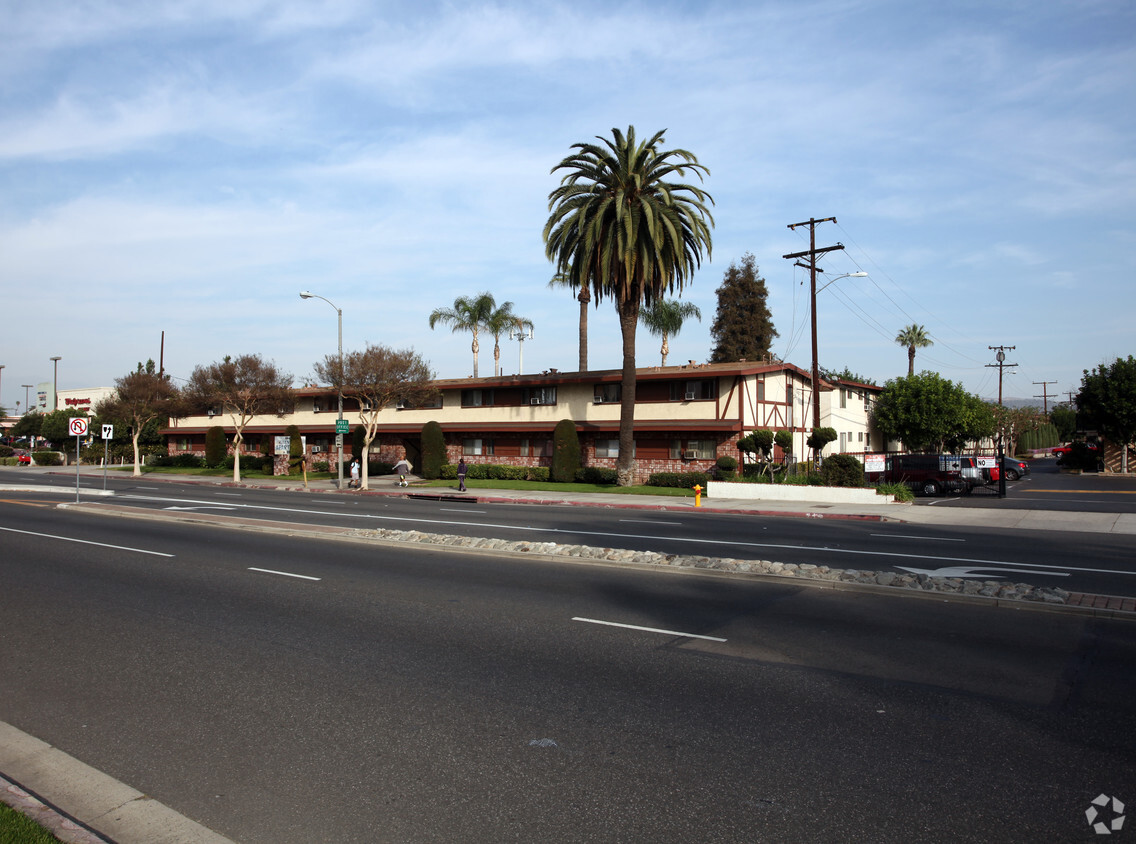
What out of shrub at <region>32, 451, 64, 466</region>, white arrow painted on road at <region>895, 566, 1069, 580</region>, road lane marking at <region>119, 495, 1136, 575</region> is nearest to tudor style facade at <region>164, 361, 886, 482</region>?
road lane marking at <region>119, 495, 1136, 575</region>

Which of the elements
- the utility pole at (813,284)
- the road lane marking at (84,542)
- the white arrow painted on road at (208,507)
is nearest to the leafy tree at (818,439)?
the utility pole at (813,284)

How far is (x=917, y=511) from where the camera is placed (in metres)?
27.3

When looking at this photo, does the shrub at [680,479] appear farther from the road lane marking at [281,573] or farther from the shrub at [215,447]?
the shrub at [215,447]

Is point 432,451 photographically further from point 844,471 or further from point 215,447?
point 215,447

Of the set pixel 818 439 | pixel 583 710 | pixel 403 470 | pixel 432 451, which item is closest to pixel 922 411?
pixel 818 439

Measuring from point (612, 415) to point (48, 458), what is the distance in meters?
61.7

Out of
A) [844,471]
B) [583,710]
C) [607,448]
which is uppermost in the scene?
[607,448]

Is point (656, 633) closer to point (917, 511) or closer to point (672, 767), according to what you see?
point (672, 767)

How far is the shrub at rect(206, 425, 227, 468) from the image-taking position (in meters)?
61.8

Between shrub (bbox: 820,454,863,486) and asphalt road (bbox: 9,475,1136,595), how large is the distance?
135 inches

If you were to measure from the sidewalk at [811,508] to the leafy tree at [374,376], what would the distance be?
14.5 feet

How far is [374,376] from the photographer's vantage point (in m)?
42.4

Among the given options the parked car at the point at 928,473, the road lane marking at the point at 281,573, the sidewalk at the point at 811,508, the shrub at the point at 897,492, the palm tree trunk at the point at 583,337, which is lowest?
the sidewalk at the point at 811,508

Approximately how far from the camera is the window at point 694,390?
39.4 m
